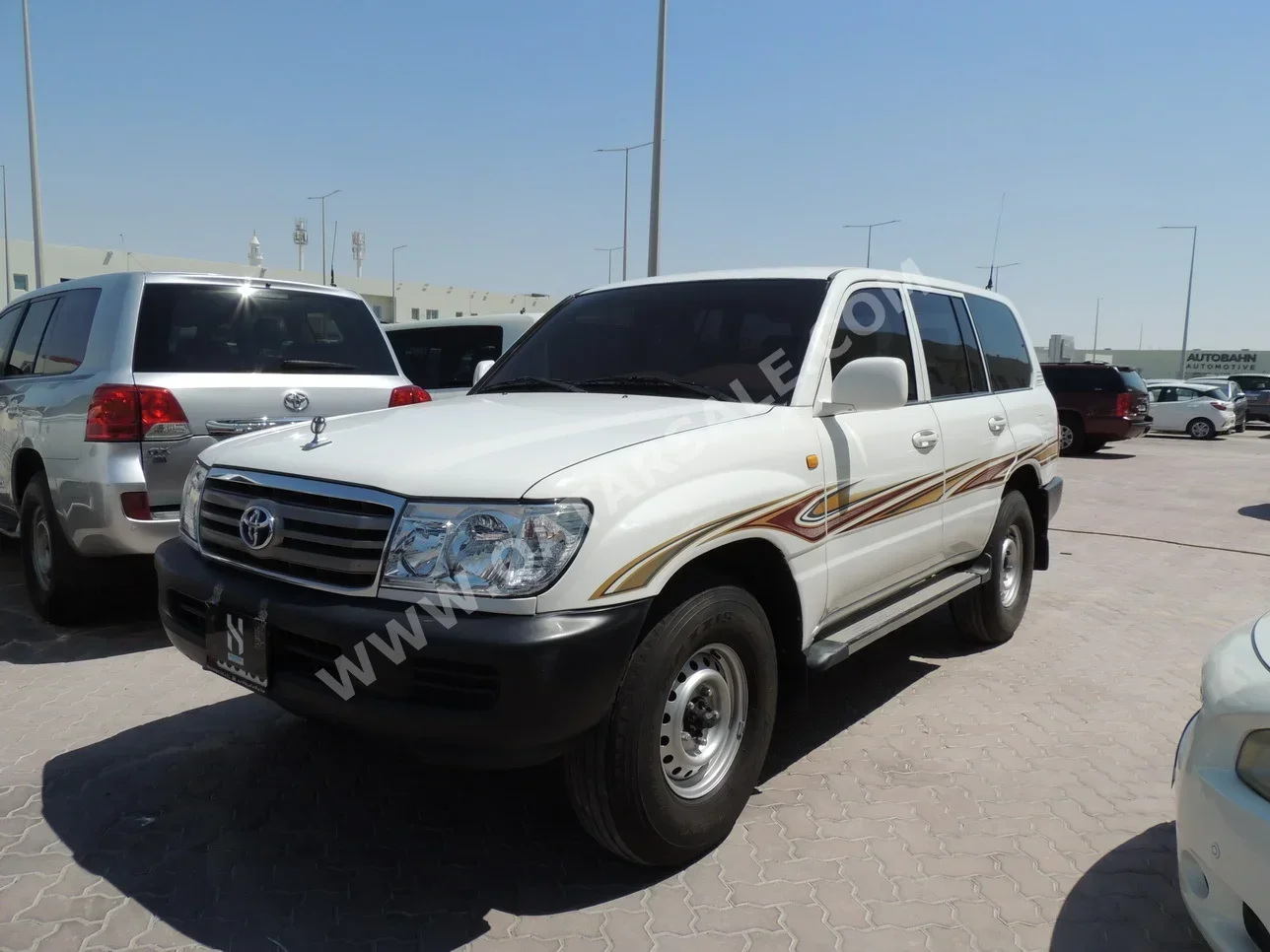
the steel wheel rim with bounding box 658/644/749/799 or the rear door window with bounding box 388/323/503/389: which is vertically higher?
the rear door window with bounding box 388/323/503/389

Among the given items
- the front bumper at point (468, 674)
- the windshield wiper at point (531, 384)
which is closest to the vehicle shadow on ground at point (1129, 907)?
the front bumper at point (468, 674)

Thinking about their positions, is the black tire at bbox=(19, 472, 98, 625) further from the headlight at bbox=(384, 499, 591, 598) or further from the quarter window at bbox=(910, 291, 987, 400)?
the quarter window at bbox=(910, 291, 987, 400)

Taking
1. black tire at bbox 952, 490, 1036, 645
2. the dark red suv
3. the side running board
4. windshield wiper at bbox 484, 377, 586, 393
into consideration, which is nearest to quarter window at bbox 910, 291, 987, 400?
black tire at bbox 952, 490, 1036, 645

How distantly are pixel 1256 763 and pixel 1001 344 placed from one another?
3.58 m

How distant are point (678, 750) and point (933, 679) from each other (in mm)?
2361

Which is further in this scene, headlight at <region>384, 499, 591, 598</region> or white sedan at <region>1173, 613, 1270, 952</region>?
headlight at <region>384, 499, 591, 598</region>

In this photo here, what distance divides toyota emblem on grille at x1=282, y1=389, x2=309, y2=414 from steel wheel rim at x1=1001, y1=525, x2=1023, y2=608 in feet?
12.6

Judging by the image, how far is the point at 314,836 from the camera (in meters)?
3.04

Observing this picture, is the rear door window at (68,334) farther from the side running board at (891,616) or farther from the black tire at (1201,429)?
the black tire at (1201,429)

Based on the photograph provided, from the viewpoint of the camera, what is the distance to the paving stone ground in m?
2.58

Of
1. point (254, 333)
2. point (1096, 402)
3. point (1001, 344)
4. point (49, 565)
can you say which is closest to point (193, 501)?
point (254, 333)

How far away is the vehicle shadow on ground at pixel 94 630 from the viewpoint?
470 cm

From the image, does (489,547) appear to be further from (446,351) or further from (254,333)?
(446,351)

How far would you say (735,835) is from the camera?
3090 millimetres
